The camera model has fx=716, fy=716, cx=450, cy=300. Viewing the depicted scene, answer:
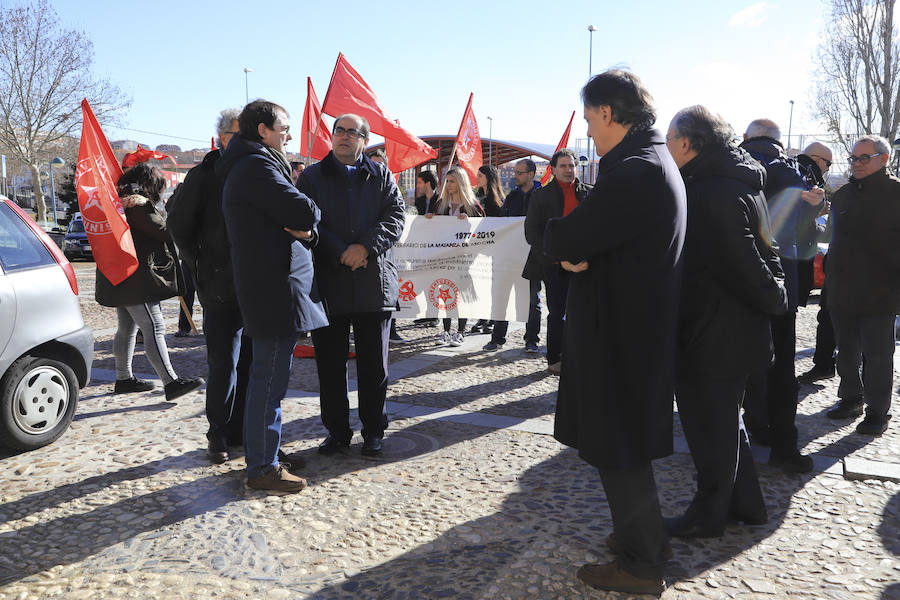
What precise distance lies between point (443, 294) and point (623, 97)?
17.4 ft

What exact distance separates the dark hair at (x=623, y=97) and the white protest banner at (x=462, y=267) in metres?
5.01

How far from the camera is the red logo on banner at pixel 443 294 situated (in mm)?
7754

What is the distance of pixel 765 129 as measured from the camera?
14.2 ft

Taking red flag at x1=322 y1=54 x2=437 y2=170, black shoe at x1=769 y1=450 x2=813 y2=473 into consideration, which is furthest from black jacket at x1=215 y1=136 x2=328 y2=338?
red flag at x1=322 y1=54 x2=437 y2=170

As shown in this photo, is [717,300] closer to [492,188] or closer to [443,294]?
[443,294]

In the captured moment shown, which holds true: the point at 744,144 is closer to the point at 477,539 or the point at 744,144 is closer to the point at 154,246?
the point at 477,539

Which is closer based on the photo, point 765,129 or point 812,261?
point 765,129

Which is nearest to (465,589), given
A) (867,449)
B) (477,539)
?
(477,539)

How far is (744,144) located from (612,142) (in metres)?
2.09

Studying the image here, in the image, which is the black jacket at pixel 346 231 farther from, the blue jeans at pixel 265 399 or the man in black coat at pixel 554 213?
the man in black coat at pixel 554 213

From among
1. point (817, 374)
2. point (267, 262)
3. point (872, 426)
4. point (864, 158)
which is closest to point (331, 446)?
point (267, 262)

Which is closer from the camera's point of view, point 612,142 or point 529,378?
point 612,142

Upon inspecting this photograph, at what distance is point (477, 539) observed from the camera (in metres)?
3.21

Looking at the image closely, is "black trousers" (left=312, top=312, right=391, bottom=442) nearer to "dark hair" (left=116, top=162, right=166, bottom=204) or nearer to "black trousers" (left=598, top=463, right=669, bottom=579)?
"black trousers" (left=598, top=463, right=669, bottom=579)
